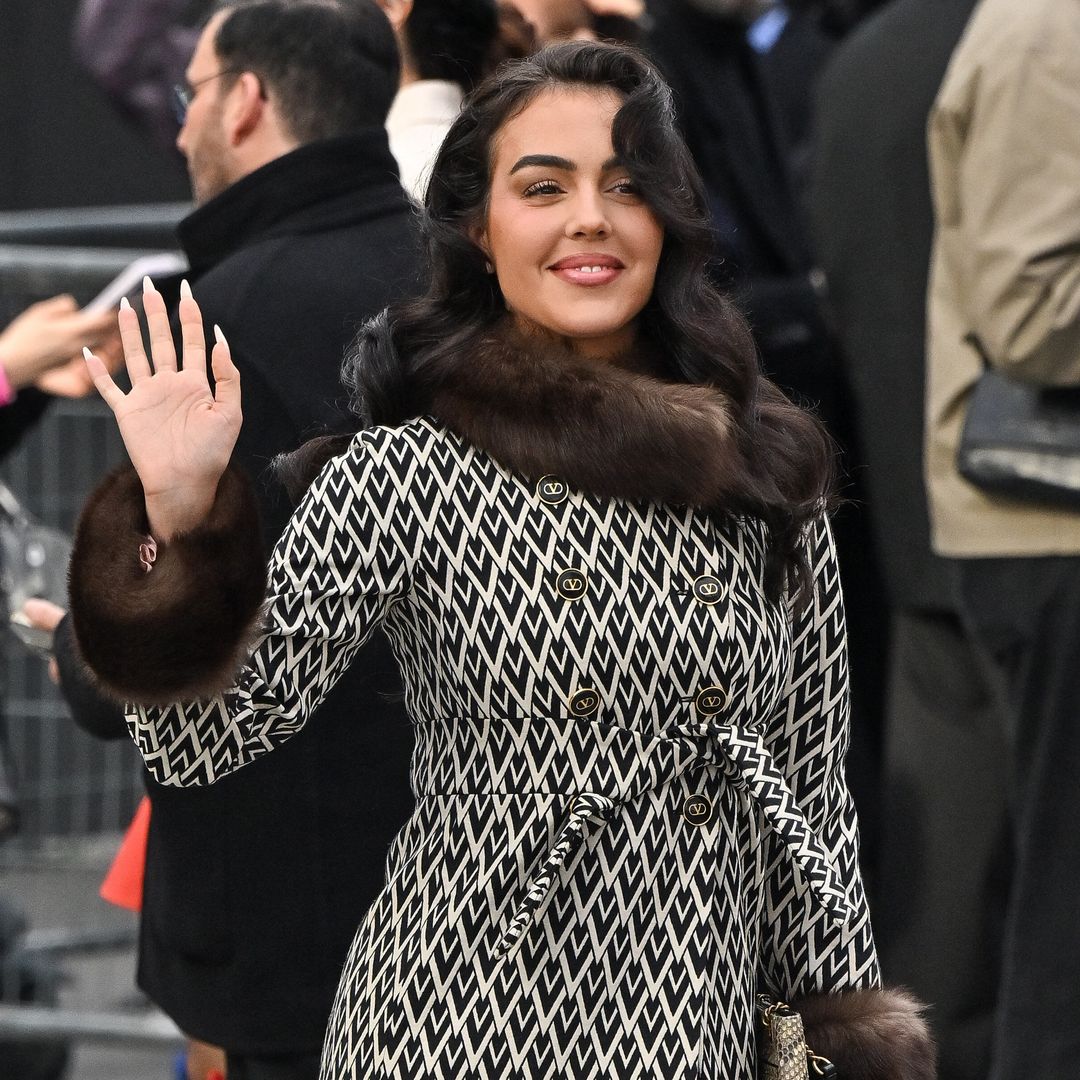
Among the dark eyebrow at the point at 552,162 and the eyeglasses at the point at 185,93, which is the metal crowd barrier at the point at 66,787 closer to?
the eyeglasses at the point at 185,93

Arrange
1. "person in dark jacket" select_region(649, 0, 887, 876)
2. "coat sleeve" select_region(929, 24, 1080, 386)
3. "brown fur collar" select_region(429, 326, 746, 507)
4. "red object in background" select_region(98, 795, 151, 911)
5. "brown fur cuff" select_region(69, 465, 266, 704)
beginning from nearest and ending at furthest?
"brown fur cuff" select_region(69, 465, 266, 704)
"brown fur collar" select_region(429, 326, 746, 507)
"red object in background" select_region(98, 795, 151, 911)
"coat sleeve" select_region(929, 24, 1080, 386)
"person in dark jacket" select_region(649, 0, 887, 876)

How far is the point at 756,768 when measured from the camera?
2.36m

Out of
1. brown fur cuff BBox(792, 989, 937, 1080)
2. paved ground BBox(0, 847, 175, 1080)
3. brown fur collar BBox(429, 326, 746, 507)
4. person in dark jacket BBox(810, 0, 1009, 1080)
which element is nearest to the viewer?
brown fur collar BBox(429, 326, 746, 507)

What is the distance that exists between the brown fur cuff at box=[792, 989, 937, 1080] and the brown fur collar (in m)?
0.62

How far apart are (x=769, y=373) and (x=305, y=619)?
0.90m

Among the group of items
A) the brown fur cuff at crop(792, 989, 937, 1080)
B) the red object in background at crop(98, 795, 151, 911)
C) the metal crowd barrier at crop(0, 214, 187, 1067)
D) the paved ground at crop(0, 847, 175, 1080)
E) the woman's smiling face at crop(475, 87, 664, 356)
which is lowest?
the paved ground at crop(0, 847, 175, 1080)

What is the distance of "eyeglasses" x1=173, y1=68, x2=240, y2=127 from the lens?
327 cm

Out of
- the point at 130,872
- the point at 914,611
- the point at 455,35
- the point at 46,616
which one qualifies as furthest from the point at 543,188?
the point at 914,611

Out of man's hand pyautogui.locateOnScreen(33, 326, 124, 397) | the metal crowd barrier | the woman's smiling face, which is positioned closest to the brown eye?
the woman's smiling face

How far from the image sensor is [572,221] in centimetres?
236

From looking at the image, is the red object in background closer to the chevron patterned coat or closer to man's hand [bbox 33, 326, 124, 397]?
man's hand [bbox 33, 326, 124, 397]

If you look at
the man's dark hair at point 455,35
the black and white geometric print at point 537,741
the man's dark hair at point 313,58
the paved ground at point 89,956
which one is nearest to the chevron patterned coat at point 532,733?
the black and white geometric print at point 537,741

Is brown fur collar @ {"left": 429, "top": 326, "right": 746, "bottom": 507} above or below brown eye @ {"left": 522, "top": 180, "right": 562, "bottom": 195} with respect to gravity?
below

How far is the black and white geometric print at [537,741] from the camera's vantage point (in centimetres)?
229
